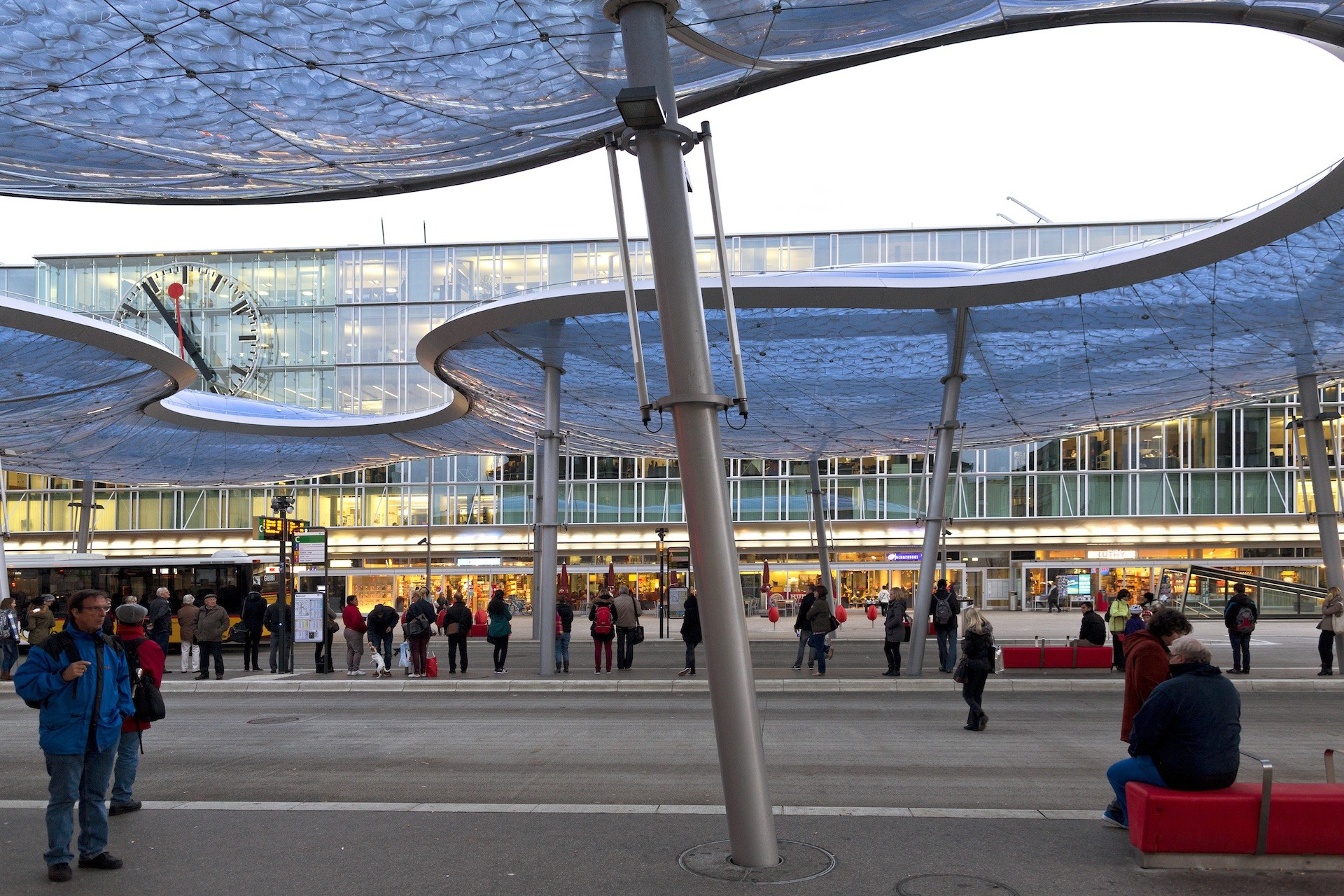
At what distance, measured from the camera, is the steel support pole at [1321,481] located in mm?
21859

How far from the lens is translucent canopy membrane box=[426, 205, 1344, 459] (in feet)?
59.8

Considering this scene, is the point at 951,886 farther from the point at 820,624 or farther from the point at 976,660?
the point at 820,624

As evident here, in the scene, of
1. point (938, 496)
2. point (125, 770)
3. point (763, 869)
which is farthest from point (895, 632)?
point (125, 770)

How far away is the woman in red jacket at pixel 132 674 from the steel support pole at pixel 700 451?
14.8ft

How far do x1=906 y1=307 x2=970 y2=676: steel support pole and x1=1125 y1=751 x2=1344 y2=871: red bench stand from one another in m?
13.0

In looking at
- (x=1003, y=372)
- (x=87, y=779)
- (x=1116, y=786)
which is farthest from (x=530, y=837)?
(x=1003, y=372)

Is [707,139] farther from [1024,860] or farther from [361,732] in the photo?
[361,732]

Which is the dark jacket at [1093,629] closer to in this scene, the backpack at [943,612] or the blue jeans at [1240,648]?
the blue jeans at [1240,648]

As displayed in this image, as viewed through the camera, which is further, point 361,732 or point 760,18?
point 361,732

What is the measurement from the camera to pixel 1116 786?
7.94 meters

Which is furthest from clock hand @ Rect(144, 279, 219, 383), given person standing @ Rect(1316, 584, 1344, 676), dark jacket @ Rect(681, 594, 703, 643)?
person standing @ Rect(1316, 584, 1344, 676)

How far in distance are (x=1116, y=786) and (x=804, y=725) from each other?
6546 millimetres

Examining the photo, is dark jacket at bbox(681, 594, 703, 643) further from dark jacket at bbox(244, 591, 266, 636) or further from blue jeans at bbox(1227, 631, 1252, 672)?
blue jeans at bbox(1227, 631, 1252, 672)

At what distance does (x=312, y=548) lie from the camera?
934 inches
